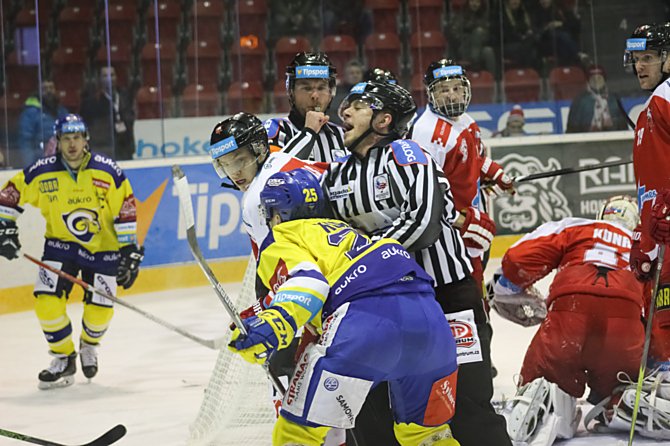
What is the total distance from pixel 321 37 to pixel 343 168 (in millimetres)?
6332

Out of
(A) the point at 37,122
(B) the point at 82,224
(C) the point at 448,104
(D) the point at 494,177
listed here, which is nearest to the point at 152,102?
(A) the point at 37,122

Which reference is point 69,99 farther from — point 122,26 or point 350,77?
point 350,77

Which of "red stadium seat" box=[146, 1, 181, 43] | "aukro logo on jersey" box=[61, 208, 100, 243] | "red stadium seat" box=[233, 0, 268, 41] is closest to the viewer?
"aukro logo on jersey" box=[61, 208, 100, 243]

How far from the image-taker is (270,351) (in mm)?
1680

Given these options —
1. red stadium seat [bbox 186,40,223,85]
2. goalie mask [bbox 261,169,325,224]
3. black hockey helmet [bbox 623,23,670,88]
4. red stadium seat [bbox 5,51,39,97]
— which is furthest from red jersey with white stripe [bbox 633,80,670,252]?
red stadium seat [bbox 186,40,223,85]

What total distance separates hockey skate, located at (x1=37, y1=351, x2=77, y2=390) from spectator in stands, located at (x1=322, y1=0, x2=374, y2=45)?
198 inches

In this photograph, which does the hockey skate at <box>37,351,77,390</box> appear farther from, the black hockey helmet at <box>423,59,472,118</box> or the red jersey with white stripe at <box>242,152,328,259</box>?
the black hockey helmet at <box>423,59,472,118</box>

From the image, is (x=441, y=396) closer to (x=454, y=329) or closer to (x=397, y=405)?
(x=397, y=405)

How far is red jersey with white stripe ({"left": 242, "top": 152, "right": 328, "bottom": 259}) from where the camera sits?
2.36 meters

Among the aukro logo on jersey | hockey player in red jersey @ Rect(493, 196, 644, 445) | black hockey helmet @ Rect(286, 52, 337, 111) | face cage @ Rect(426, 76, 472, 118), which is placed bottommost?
hockey player in red jersey @ Rect(493, 196, 644, 445)

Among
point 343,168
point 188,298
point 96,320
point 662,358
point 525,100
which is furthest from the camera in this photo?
point 525,100

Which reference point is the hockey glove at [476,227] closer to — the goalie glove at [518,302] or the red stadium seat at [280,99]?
the goalie glove at [518,302]

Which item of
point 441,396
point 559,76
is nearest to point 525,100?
point 559,76

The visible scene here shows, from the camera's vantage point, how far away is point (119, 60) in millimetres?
7609
